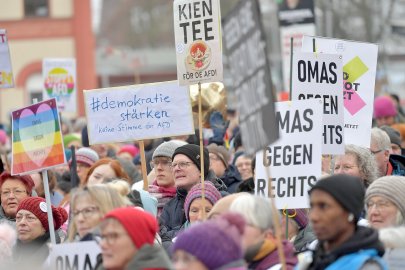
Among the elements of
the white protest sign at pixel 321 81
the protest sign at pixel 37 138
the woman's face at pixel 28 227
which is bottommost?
the woman's face at pixel 28 227

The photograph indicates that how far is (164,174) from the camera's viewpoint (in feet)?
37.2

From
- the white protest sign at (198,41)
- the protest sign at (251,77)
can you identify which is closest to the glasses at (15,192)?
the white protest sign at (198,41)

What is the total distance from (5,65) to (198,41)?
3.61 m

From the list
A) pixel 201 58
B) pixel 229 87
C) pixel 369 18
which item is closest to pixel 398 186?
pixel 201 58

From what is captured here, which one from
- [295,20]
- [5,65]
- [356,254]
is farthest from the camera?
[295,20]

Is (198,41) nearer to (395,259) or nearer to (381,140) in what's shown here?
(381,140)

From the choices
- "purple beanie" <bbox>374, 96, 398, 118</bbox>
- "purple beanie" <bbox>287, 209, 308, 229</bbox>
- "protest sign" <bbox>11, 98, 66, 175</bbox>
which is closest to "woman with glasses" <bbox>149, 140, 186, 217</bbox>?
"protest sign" <bbox>11, 98, 66, 175</bbox>

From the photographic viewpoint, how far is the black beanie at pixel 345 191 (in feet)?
23.1

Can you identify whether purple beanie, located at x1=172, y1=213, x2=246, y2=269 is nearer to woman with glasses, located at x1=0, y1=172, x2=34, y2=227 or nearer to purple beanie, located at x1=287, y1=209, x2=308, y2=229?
purple beanie, located at x1=287, y1=209, x2=308, y2=229

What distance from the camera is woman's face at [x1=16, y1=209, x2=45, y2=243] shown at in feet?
32.1

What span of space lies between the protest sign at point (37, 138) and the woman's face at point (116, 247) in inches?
105

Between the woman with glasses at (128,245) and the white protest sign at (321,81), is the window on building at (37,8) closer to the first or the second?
the white protest sign at (321,81)

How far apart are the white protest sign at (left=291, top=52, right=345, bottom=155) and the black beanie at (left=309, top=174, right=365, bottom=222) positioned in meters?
2.78

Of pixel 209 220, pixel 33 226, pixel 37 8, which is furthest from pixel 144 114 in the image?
pixel 37 8
